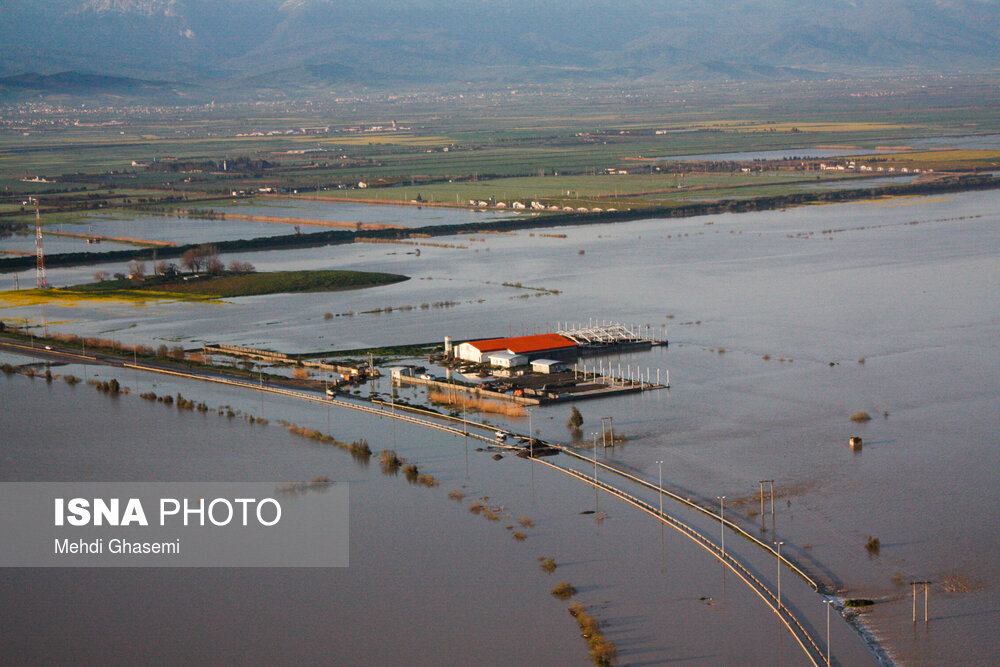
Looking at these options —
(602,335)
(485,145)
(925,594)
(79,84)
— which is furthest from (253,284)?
(79,84)

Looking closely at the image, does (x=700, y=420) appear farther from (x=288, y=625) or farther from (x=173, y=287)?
(x=173, y=287)

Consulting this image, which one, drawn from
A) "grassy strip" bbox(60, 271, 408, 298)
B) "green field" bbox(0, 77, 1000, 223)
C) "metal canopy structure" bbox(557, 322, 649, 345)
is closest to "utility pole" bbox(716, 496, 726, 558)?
"metal canopy structure" bbox(557, 322, 649, 345)

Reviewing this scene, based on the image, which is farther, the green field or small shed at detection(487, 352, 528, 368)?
the green field

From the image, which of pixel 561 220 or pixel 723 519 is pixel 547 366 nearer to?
pixel 723 519

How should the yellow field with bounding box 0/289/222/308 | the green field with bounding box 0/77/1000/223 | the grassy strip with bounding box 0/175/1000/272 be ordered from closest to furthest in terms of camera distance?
the yellow field with bounding box 0/289/222/308 → the grassy strip with bounding box 0/175/1000/272 → the green field with bounding box 0/77/1000/223

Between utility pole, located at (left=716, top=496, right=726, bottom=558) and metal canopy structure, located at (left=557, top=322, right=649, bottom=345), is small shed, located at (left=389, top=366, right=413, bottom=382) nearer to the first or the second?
metal canopy structure, located at (left=557, top=322, right=649, bottom=345)
